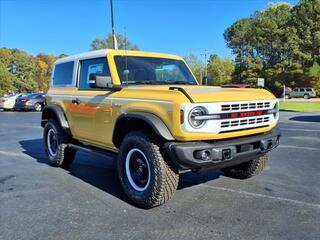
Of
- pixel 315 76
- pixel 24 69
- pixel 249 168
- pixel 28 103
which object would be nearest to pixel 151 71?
pixel 249 168

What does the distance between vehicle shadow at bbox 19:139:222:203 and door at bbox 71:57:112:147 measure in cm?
40

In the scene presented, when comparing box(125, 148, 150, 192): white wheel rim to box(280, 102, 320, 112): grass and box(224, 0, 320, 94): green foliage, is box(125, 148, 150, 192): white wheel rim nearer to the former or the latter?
box(280, 102, 320, 112): grass

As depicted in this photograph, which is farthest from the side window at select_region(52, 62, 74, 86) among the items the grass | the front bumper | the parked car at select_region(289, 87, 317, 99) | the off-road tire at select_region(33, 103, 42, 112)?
the parked car at select_region(289, 87, 317, 99)

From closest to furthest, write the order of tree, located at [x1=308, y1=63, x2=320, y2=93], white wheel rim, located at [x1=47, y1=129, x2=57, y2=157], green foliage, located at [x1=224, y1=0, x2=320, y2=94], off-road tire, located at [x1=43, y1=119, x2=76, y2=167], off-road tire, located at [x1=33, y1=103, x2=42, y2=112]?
off-road tire, located at [x1=43, y1=119, x2=76, y2=167]
white wheel rim, located at [x1=47, y1=129, x2=57, y2=157]
off-road tire, located at [x1=33, y1=103, x2=42, y2=112]
tree, located at [x1=308, y1=63, x2=320, y2=93]
green foliage, located at [x1=224, y1=0, x2=320, y2=94]

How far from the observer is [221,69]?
3130 inches

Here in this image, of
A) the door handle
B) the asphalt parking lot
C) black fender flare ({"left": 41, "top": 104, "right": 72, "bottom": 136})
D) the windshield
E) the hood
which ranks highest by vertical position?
the windshield

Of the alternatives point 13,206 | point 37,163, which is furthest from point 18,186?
point 37,163

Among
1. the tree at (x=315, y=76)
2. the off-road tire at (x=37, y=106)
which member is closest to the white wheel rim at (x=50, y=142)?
the off-road tire at (x=37, y=106)

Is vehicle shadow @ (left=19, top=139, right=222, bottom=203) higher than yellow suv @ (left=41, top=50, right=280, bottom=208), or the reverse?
yellow suv @ (left=41, top=50, right=280, bottom=208)

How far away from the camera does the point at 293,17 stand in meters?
67.4

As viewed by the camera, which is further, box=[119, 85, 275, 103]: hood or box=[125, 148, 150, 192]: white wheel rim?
box=[125, 148, 150, 192]: white wheel rim

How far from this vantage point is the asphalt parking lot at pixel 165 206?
4.09 m

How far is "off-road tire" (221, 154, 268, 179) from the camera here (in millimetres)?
6012

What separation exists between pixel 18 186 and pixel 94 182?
3.77 feet
